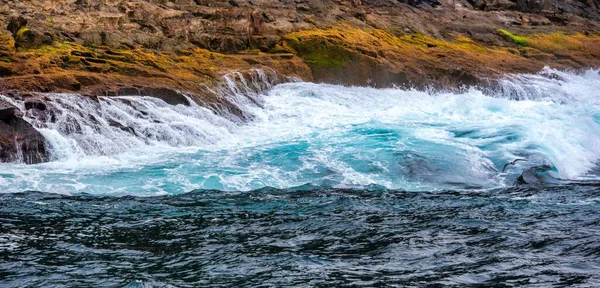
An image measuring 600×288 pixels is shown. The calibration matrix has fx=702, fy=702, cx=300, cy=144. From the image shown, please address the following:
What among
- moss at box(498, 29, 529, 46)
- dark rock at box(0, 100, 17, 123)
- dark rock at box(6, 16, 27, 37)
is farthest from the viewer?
moss at box(498, 29, 529, 46)

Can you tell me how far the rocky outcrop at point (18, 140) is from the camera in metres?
11.8

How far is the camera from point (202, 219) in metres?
8.52

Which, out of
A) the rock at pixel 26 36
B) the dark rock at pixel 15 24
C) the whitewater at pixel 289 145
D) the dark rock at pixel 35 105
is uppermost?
the dark rock at pixel 15 24

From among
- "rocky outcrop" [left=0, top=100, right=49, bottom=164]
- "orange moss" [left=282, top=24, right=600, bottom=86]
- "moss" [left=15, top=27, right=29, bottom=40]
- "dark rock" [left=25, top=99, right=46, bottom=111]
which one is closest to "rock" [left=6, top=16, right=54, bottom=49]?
"moss" [left=15, top=27, right=29, bottom=40]

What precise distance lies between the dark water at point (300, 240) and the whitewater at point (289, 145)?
3.94ft

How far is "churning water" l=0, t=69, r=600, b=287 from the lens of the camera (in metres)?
6.65

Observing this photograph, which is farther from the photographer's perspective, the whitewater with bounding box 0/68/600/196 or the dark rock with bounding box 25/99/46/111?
the dark rock with bounding box 25/99/46/111

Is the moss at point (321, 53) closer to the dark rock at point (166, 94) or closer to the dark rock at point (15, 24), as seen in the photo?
the dark rock at point (166, 94)

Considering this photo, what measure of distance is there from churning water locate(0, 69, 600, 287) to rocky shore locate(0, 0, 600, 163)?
2.21 feet

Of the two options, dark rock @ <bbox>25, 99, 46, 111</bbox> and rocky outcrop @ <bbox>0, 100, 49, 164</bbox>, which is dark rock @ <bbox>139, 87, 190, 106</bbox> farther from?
rocky outcrop @ <bbox>0, 100, 49, 164</bbox>

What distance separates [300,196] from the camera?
10.1 m

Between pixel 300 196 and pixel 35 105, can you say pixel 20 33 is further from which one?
pixel 300 196

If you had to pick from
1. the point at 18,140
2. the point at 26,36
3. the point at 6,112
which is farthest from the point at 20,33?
the point at 18,140

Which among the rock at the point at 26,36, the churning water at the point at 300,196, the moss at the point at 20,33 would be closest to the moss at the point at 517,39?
the churning water at the point at 300,196
